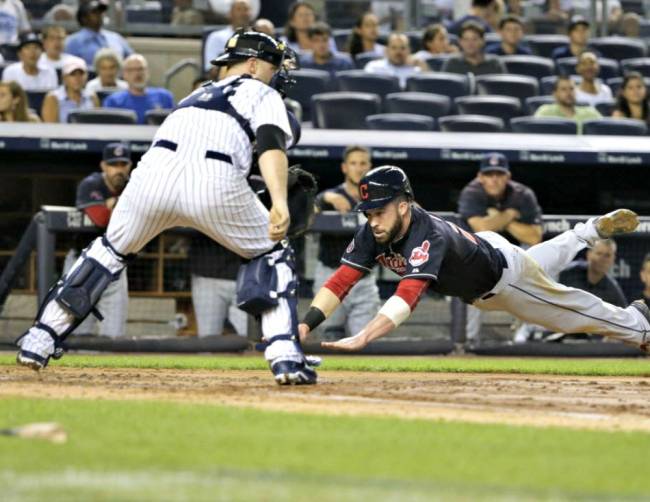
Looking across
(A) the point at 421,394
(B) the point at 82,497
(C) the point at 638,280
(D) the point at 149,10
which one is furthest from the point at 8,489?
(D) the point at 149,10

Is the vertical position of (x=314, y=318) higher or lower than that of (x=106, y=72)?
lower

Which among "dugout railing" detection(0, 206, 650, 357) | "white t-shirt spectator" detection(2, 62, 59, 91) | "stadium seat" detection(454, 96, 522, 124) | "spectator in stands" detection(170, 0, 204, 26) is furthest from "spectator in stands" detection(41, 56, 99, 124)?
"stadium seat" detection(454, 96, 522, 124)

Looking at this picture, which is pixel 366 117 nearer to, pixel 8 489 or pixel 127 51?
pixel 127 51

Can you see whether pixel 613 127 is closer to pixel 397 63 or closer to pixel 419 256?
pixel 397 63

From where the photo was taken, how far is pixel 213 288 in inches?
424

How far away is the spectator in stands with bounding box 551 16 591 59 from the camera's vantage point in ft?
48.1

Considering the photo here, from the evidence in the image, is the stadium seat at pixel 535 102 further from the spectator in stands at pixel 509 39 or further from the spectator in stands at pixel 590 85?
the spectator in stands at pixel 509 39

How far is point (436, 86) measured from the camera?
13.2 m

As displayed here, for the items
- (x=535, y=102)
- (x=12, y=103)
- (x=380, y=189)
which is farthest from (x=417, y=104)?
(x=380, y=189)

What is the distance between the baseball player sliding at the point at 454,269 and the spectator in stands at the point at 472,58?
234 inches

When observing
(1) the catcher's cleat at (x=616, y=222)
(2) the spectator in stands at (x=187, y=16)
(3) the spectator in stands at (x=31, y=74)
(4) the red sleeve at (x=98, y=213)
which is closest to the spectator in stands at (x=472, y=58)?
(2) the spectator in stands at (x=187, y=16)

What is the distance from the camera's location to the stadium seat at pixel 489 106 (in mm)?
12828

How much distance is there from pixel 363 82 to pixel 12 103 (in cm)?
328

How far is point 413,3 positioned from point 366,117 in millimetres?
3678
